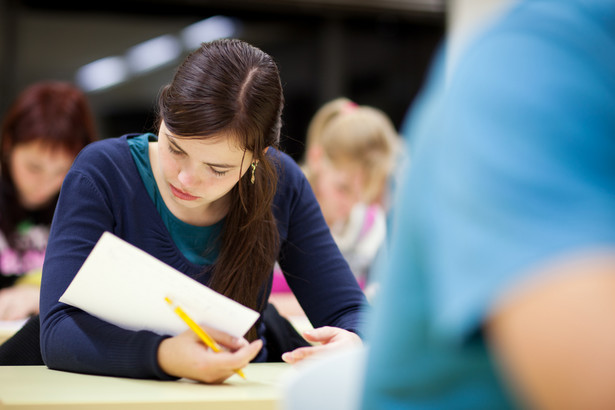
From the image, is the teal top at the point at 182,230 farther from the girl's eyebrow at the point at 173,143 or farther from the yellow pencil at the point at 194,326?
the yellow pencil at the point at 194,326

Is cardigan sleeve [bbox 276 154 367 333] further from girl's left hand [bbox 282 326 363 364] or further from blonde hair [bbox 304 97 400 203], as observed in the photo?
blonde hair [bbox 304 97 400 203]

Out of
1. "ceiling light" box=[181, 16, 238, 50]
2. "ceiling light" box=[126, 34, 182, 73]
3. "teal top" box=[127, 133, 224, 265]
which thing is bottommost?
"teal top" box=[127, 133, 224, 265]

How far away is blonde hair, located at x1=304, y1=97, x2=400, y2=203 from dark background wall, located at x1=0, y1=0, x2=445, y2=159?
45.5 inches

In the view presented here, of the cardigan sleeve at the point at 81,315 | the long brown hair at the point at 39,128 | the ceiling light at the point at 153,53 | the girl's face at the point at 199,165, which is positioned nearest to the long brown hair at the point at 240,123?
the girl's face at the point at 199,165

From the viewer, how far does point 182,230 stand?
1.32 m

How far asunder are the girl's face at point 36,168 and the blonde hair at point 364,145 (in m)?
1.10

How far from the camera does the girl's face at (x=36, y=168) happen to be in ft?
7.79

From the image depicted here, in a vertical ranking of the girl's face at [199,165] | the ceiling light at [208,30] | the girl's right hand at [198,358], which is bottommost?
the girl's right hand at [198,358]

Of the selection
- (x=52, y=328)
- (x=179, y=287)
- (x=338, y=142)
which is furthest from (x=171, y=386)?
(x=338, y=142)

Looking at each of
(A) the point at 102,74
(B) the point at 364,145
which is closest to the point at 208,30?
(A) the point at 102,74

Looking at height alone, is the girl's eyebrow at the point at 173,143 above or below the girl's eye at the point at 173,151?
above

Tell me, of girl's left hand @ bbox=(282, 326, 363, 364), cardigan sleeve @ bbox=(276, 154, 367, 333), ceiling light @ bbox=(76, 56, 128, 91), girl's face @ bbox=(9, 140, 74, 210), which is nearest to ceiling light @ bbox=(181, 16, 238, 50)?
ceiling light @ bbox=(76, 56, 128, 91)

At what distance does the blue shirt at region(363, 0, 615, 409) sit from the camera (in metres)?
0.37

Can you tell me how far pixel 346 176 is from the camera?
9.68ft
